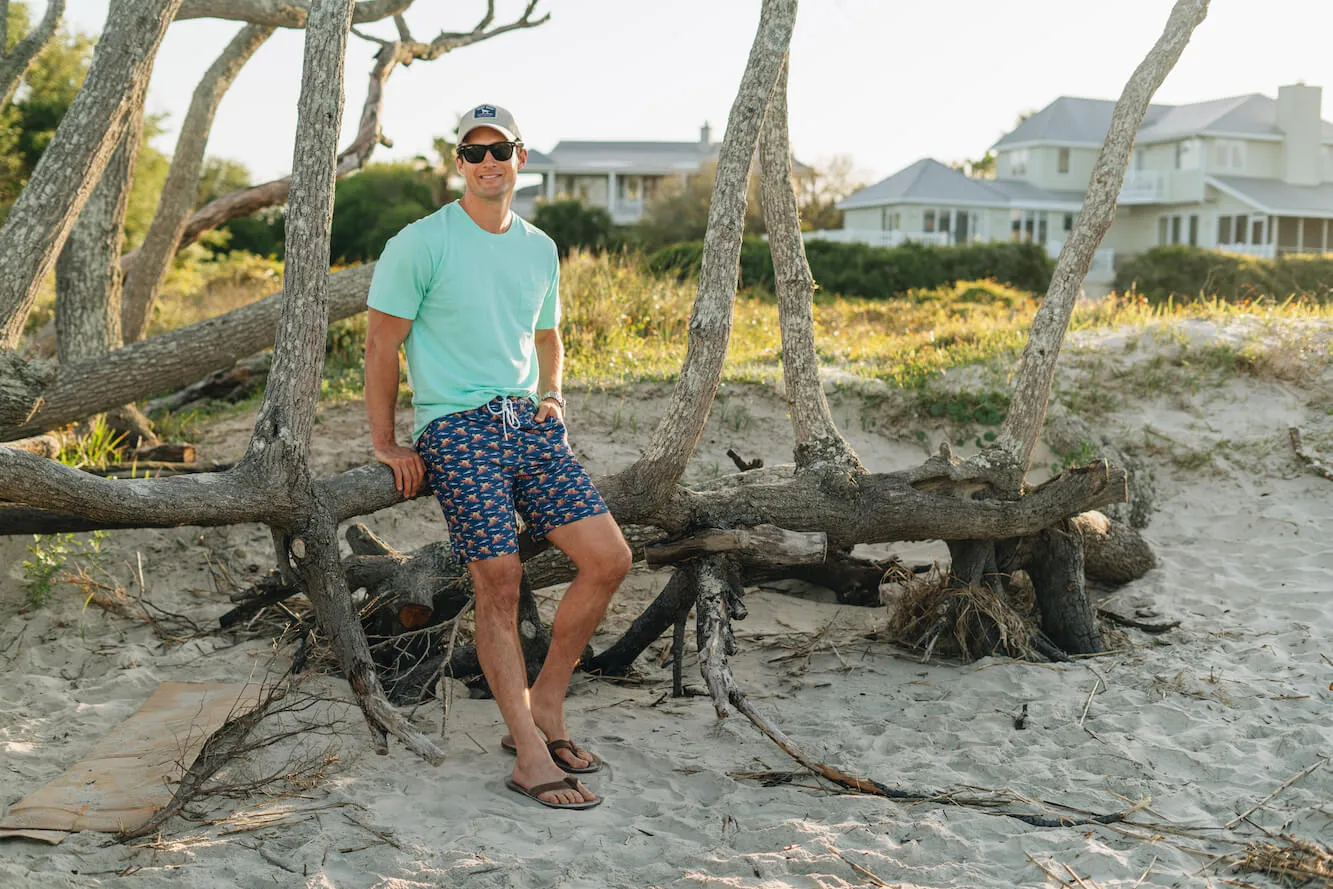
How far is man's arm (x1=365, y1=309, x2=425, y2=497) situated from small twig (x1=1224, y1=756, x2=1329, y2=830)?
3049 millimetres

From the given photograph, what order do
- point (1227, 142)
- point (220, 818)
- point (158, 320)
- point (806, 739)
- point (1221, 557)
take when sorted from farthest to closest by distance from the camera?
point (1227, 142)
point (158, 320)
point (1221, 557)
point (806, 739)
point (220, 818)

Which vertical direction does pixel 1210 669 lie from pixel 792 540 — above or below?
below

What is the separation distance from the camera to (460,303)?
4.14 m

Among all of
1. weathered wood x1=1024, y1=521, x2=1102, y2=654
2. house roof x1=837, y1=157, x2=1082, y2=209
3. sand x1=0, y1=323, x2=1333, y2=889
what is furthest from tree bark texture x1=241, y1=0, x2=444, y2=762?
house roof x1=837, y1=157, x2=1082, y2=209

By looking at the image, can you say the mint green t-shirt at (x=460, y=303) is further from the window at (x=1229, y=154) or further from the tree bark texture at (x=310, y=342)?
the window at (x=1229, y=154)

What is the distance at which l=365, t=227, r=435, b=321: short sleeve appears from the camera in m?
Result: 4.05

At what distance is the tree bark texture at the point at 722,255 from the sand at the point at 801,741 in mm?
1053

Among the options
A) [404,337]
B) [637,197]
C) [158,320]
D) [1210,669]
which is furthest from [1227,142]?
[404,337]

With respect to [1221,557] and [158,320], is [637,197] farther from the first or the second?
[1221,557]

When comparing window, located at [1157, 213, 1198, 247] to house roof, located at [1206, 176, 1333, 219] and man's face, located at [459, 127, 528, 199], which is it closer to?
house roof, located at [1206, 176, 1333, 219]

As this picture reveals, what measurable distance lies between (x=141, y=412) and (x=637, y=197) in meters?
39.2

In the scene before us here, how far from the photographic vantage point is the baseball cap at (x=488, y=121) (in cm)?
416

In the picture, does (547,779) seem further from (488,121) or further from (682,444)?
(488,121)

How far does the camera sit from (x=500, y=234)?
14.0ft
